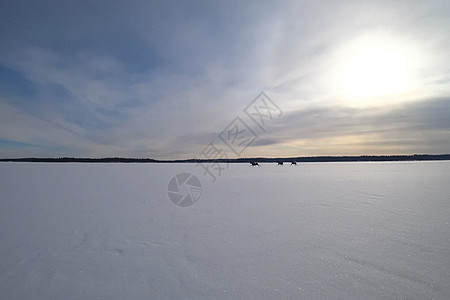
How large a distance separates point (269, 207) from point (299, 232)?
2585 millimetres

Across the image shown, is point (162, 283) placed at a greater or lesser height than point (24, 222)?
lesser

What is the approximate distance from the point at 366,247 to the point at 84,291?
4.39m

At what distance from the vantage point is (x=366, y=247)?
389cm

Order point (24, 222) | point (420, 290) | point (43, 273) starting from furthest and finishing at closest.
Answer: point (24, 222) → point (43, 273) → point (420, 290)

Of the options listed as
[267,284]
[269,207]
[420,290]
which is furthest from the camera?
[269,207]

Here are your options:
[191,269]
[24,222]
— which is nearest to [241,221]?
[191,269]

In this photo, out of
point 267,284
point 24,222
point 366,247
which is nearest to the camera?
point 267,284

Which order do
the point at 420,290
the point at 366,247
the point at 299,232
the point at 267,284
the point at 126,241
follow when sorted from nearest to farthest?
the point at 420,290 < the point at 267,284 < the point at 366,247 < the point at 126,241 < the point at 299,232

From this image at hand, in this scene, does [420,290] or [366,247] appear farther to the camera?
[366,247]

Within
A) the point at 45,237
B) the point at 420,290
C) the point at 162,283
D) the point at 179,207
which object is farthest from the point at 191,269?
the point at 179,207

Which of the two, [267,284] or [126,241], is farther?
[126,241]

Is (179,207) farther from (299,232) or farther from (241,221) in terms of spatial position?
(299,232)

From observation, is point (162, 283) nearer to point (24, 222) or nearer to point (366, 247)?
point (366, 247)

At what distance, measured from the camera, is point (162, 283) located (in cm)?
289
